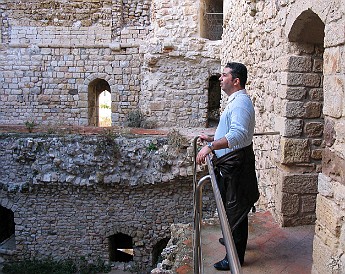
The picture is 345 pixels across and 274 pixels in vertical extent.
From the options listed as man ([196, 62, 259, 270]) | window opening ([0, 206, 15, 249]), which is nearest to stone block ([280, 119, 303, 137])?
Answer: man ([196, 62, 259, 270])

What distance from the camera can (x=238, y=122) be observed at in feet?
9.82

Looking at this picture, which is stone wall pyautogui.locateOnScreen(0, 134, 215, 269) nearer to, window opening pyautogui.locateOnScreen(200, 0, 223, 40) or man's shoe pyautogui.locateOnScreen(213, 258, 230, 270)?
window opening pyautogui.locateOnScreen(200, 0, 223, 40)

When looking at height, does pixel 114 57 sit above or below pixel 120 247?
above

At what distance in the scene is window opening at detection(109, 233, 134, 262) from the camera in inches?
423

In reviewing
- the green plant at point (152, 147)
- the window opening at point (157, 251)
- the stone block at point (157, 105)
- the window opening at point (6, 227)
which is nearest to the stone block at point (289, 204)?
the green plant at point (152, 147)

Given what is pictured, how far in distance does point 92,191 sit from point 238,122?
760 cm

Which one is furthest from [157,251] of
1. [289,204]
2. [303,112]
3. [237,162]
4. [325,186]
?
[325,186]

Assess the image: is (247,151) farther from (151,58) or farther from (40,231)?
(151,58)

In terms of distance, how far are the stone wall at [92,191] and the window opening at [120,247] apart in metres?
0.43

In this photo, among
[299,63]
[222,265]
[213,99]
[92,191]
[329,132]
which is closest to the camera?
[329,132]

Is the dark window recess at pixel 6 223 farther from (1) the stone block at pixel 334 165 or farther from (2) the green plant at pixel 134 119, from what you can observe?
(1) the stone block at pixel 334 165

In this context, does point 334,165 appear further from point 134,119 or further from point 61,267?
point 134,119

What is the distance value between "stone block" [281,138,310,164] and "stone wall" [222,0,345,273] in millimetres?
11

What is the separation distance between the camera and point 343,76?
2482mm
